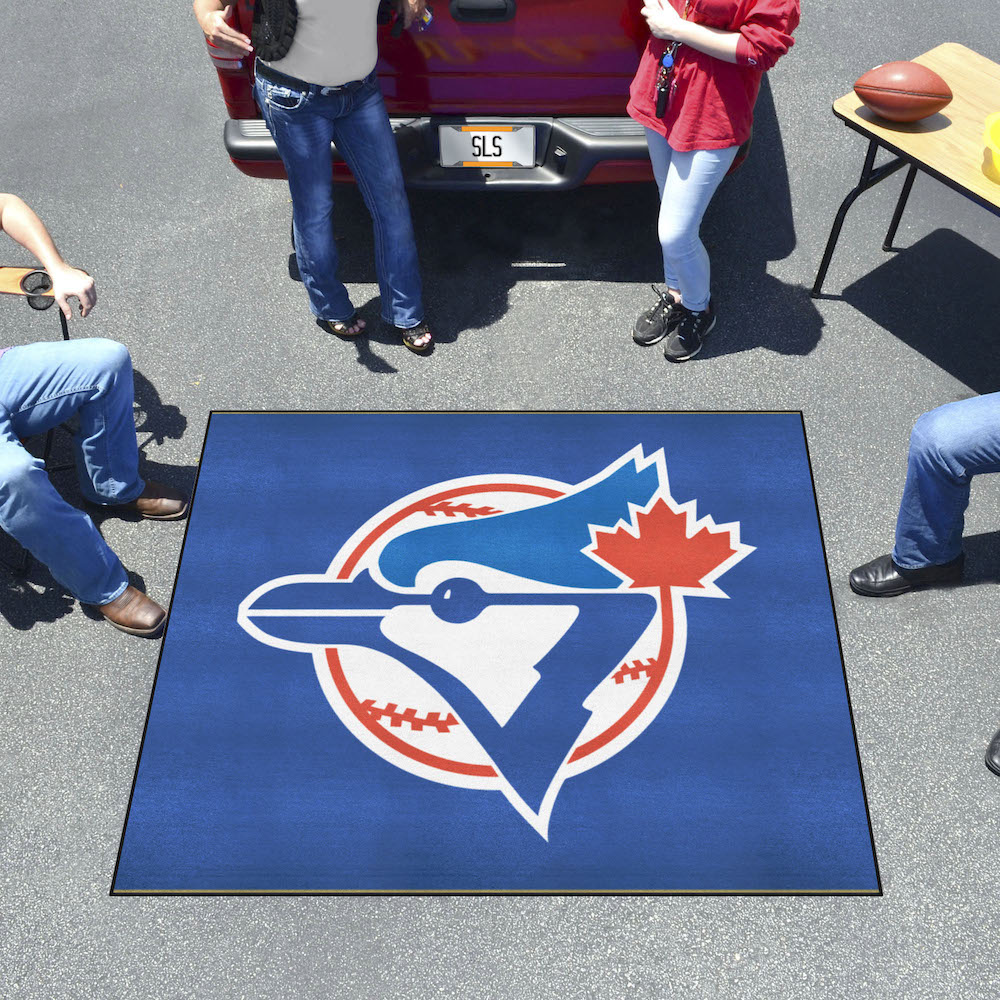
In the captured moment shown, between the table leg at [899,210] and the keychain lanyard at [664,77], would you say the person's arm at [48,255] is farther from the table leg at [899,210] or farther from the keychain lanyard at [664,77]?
the table leg at [899,210]

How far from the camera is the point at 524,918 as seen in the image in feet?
8.90

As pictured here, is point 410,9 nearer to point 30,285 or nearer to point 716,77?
point 716,77

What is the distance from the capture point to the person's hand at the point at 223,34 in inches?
126

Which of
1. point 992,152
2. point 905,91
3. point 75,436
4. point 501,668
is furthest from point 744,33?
point 75,436

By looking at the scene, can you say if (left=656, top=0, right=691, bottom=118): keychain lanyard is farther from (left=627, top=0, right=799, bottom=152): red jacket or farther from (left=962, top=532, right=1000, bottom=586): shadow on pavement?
(left=962, top=532, right=1000, bottom=586): shadow on pavement

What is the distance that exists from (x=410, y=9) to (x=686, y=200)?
107 cm

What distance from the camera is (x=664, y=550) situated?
336 centimetres

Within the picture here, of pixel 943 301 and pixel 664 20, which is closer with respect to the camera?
pixel 664 20

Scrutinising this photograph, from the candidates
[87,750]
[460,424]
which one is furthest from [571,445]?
[87,750]

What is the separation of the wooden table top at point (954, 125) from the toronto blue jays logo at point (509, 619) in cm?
129

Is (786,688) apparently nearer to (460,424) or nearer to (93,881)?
(460,424)

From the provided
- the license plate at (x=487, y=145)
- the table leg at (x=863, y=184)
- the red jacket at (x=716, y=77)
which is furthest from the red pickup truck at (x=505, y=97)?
the table leg at (x=863, y=184)

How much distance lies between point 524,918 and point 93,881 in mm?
1163

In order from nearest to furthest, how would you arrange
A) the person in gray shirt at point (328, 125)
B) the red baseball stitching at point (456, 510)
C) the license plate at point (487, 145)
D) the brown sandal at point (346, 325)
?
1. the person in gray shirt at point (328, 125)
2. the red baseball stitching at point (456, 510)
3. the license plate at point (487, 145)
4. the brown sandal at point (346, 325)
